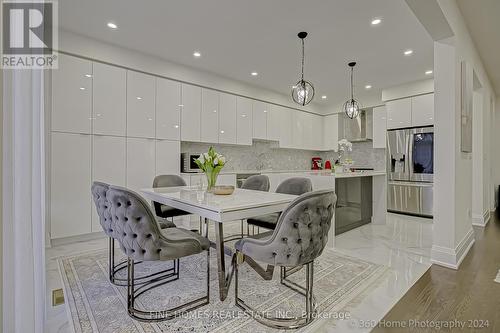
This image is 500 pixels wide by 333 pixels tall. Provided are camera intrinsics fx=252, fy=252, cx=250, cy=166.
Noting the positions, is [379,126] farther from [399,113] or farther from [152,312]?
[152,312]

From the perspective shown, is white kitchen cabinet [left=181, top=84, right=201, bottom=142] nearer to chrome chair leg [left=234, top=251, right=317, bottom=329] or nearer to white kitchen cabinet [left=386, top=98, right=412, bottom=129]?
chrome chair leg [left=234, top=251, right=317, bottom=329]

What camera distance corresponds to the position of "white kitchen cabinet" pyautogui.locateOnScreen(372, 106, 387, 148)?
5.73 metres

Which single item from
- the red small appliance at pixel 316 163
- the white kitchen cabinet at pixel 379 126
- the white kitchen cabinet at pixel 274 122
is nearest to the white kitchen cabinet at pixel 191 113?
the white kitchen cabinet at pixel 274 122

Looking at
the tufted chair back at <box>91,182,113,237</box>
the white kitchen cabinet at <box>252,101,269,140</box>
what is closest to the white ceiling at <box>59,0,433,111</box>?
the white kitchen cabinet at <box>252,101,269,140</box>

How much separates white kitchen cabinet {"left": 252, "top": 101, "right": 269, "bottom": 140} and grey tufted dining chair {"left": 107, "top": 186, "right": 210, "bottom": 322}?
3.90 metres

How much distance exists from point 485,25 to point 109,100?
15.8 feet

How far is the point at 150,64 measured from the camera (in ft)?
12.7

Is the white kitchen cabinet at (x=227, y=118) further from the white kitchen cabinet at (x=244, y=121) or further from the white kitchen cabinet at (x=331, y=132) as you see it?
the white kitchen cabinet at (x=331, y=132)

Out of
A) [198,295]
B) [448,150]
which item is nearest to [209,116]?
[198,295]

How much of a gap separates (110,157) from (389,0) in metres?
3.78

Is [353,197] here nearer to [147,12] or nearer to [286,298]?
[286,298]

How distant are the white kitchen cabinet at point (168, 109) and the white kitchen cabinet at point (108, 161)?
1.98 feet

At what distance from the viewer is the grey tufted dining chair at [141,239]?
5.09 feet

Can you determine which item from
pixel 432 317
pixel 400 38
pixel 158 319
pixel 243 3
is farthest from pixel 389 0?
pixel 158 319
